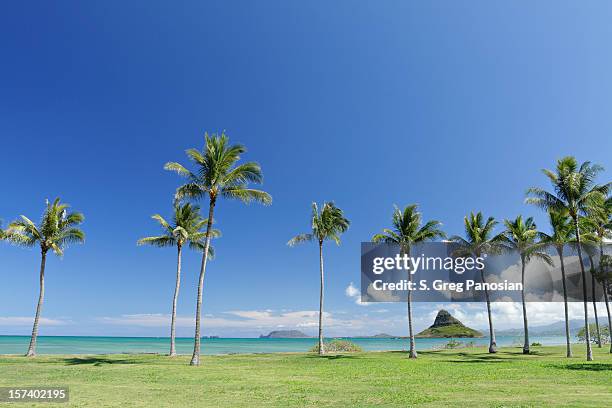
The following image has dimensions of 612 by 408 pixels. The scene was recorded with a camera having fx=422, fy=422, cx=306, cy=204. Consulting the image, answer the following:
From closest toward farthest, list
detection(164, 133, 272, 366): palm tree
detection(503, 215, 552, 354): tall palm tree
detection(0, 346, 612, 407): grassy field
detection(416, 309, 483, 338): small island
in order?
1. detection(0, 346, 612, 407): grassy field
2. detection(164, 133, 272, 366): palm tree
3. detection(503, 215, 552, 354): tall palm tree
4. detection(416, 309, 483, 338): small island

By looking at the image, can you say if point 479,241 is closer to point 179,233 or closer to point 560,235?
point 560,235

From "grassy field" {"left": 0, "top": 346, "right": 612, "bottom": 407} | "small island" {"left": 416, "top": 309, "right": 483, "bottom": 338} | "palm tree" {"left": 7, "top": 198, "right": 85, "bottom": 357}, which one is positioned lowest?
"small island" {"left": 416, "top": 309, "right": 483, "bottom": 338}

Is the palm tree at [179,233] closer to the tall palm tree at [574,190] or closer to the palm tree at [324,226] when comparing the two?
the palm tree at [324,226]

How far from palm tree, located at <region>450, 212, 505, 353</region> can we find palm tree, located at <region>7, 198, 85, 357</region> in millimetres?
36106

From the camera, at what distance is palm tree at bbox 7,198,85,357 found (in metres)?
33.1

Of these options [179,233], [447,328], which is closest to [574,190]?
[179,233]

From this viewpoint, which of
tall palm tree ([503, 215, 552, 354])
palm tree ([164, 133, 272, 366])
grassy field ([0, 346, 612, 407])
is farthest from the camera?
tall palm tree ([503, 215, 552, 354])

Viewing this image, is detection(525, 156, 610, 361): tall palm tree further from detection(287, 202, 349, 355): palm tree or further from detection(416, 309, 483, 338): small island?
detection(416, 309, 483, 338): small island

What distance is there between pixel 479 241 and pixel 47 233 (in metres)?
40.0

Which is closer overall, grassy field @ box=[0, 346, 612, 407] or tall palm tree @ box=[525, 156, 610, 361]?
grassy field @ box=[0, 346, 612, 407]

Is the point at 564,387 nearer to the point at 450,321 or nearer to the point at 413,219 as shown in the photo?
the point at 413,219

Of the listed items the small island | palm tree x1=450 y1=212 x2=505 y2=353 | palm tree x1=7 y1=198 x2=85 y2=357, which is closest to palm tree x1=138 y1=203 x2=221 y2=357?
palm tree x1=7 y1=198 x2=85 y2=357

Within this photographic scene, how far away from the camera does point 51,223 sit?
34219 mm

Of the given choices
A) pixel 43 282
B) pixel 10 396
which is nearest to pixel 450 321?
pixel 43 282
